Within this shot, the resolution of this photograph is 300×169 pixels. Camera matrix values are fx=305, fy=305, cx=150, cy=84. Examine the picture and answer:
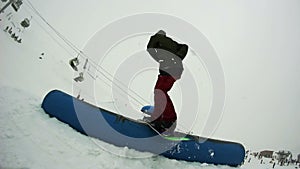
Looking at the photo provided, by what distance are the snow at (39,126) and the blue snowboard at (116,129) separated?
2cm

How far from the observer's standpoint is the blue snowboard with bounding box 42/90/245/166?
98cm

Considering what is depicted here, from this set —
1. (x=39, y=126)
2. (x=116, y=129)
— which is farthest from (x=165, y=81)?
(x=39, y=126)

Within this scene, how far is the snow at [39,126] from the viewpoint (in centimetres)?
88

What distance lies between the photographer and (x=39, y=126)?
3.13 ft

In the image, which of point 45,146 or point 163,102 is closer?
point 45,146

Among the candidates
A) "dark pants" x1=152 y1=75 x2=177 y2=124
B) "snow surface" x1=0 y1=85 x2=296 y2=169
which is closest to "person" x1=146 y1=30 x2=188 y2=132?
"dark pants" x1=152 y1=75 x2=177 y2=124

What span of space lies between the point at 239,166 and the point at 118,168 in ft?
1.70

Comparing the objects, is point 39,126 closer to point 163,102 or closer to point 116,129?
point 116,129

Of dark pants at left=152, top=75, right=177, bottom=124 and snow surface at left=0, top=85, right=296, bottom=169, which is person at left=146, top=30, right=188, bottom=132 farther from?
snow surface at left=0, top=85, right=296, bottom=169

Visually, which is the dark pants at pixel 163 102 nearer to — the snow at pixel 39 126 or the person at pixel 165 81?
the person at pixel 165 81

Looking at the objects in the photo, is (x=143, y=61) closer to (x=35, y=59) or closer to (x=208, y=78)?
(x=208, y=78)

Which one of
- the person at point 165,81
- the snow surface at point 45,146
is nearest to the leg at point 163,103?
the person at point 165,81

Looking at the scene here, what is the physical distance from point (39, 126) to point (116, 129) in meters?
0.24

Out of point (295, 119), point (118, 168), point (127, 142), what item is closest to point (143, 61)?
point (127, 142)
